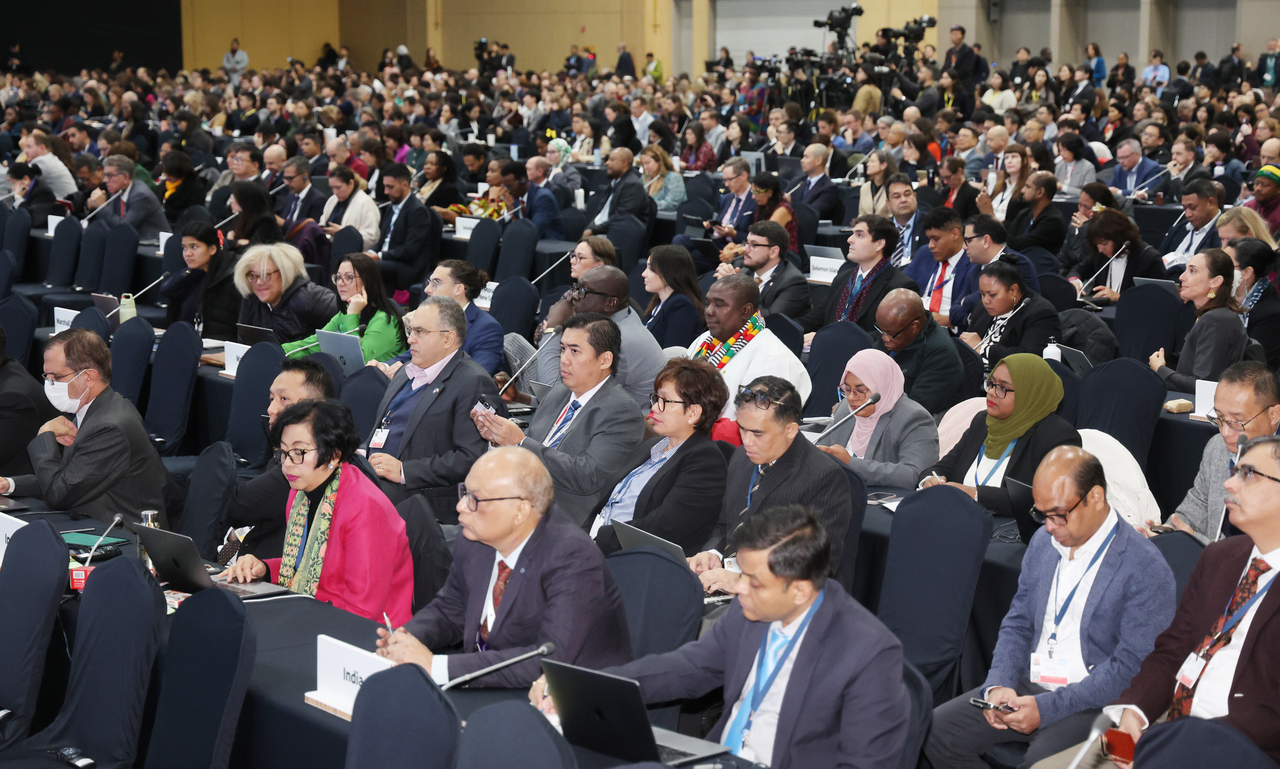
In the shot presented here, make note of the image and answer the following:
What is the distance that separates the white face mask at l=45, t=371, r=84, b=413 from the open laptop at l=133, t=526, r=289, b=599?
1.33m

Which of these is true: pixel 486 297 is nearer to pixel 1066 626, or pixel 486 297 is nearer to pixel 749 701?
pixel 1066 626

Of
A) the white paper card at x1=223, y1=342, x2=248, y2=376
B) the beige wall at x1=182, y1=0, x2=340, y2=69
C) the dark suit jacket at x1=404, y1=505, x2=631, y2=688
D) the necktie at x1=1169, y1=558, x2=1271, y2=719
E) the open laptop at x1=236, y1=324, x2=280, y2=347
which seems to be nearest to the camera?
the necktie at x1=1169, y1=558, x2=1271, y2=719

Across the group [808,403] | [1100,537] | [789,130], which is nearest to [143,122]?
[789,130]

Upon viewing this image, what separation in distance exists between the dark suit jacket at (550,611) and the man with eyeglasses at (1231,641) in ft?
Result: 3.04

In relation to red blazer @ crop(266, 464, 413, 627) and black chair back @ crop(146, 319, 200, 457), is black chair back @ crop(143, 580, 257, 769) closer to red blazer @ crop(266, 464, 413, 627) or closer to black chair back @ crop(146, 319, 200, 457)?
red blazer @ crop(266, 464, 413, 627)

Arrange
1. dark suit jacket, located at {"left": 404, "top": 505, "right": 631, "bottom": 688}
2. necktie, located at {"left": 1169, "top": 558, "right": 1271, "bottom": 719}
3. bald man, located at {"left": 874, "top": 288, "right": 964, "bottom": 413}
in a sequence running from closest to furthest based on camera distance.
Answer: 1. necktie, located at {"left": 1169, "top": 558, "right": 1271, "bottom": 719}
2. dark suit jacket, located at {"left": 404, "top": 505, "right": 631, "bottom": 688}
3. bald man, located at {"left": 874, "top": 288, "right": 964, "bottom": 413}

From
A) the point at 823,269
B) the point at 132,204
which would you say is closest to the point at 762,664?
the point at 823,269

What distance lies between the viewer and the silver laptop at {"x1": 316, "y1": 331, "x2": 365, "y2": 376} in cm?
543

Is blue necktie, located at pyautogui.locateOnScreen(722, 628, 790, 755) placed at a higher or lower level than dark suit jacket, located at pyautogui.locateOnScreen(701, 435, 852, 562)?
lower

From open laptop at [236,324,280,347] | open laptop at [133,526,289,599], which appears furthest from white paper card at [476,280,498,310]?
open laptop at [133,526,289,599]

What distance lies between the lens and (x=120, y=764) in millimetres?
2807

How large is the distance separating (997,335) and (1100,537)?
2636 millimetres

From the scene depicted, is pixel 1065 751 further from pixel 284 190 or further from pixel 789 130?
pixel 789 130

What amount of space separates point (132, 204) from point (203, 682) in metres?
7.11
